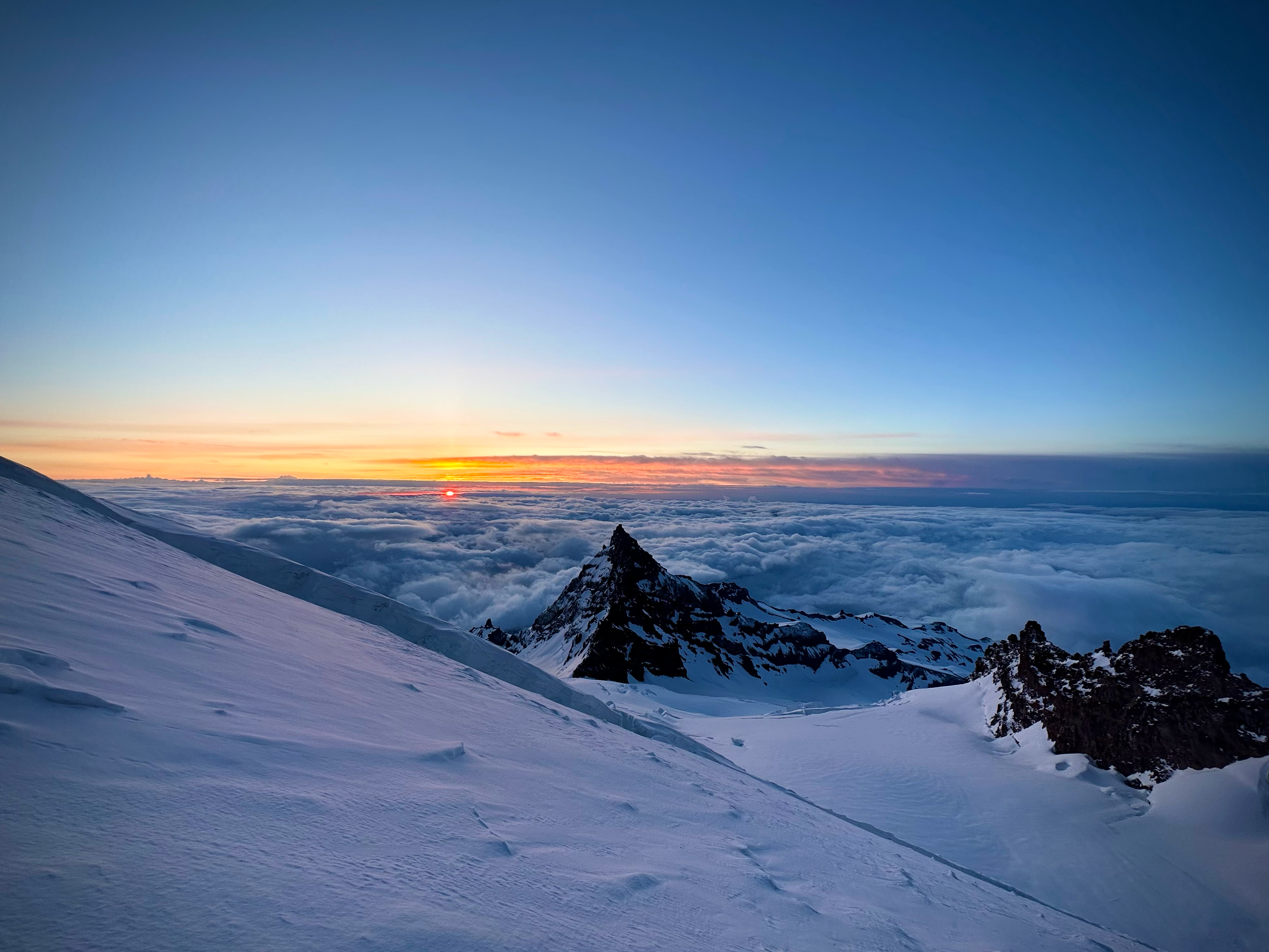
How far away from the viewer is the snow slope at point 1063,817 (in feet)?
44.5

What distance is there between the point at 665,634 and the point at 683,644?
2949 millimetres

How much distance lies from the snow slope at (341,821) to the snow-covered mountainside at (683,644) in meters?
58.6

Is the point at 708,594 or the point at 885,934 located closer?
the point at 885,934

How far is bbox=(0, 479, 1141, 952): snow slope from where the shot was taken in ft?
8.05

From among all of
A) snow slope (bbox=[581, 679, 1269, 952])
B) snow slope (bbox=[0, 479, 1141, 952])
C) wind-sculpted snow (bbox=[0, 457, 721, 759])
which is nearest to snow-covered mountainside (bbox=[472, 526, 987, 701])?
snow slope (bbox=[581, 679, 1269, 952])

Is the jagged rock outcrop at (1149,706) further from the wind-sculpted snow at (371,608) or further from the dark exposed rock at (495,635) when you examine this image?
the dark exposed rock at (495,635)

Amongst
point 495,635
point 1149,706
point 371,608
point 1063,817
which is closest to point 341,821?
point 371,608

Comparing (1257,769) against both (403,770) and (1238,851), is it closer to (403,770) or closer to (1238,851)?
(1238,851)

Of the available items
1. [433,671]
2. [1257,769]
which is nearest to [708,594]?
[1257,769]

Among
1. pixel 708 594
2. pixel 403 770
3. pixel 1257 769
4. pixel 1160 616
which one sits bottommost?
pixel 1160 616

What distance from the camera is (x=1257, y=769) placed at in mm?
17312

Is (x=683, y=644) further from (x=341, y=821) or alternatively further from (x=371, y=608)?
(x=341, y=821)

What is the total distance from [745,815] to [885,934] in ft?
8.15

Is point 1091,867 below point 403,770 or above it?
below
